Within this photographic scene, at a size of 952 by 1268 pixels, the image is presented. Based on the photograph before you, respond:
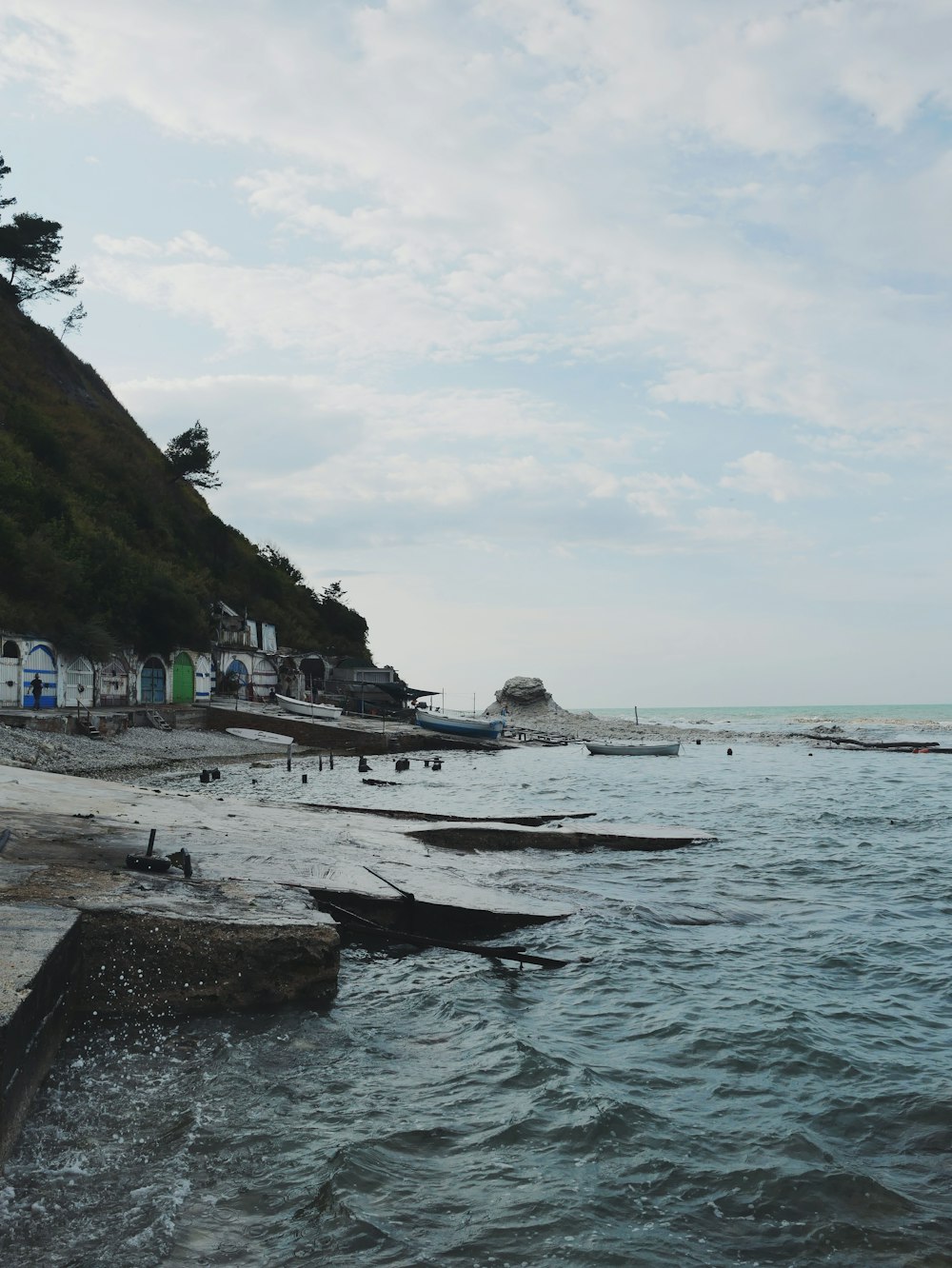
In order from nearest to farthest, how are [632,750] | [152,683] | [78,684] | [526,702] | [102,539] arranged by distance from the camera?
[78,684]
[102,539]
[152,683]
[632,750]
[526,702]

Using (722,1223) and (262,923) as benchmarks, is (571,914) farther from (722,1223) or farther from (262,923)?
(722,1223)

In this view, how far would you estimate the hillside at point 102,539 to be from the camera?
1768 inches

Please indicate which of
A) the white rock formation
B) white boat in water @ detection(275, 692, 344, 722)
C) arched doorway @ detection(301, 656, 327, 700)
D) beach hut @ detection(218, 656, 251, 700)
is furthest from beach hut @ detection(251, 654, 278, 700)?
the white rock formation

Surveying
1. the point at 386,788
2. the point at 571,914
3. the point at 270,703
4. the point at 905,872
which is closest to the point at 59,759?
the point at 386,788

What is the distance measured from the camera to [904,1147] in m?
6.20

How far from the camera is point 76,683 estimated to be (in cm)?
4475

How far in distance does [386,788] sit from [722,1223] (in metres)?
27.5

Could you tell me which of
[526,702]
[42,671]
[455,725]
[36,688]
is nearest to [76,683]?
[42,671]

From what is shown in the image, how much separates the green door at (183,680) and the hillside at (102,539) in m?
1.14

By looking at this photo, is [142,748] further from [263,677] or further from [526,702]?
[526,702]

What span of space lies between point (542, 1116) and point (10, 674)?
38.0 metres

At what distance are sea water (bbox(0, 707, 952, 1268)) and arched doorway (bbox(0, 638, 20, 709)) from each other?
33264 mm

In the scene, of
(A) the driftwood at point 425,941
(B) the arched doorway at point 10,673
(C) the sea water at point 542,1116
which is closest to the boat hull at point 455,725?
(B) the arched doorway at point 10,673

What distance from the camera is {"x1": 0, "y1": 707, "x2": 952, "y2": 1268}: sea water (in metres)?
4.90
